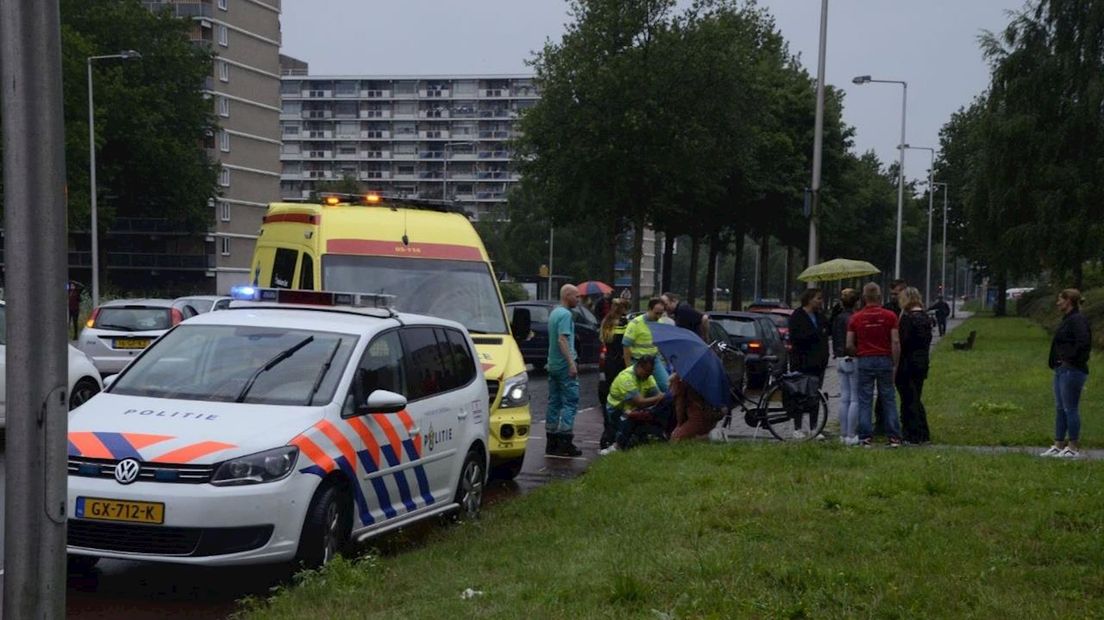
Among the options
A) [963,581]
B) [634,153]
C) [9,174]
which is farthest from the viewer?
[634,153]

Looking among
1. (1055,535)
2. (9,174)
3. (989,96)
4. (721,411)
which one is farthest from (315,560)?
(989,96)

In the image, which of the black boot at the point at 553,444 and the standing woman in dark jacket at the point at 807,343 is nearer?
the black boot at the point at 553,444

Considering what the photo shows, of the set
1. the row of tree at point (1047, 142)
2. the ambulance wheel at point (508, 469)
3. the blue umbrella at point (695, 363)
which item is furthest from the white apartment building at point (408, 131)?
the ambulance wheel at point (508, 469)

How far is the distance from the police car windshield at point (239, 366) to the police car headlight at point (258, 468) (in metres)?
0.74

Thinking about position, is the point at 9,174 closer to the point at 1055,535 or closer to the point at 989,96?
the point at 1055,535

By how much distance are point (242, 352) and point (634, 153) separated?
36.6 metres

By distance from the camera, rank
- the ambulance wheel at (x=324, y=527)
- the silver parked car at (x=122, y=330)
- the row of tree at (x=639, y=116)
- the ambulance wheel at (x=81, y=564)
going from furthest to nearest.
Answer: the row of tree at (x=639, y=116) < the silver parked car at (x=122, y=330) < the ambulance wheel at (x=81, y=564) < the ambulance wheel at (x=324, y=527)

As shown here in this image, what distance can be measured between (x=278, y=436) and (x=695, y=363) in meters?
7.23

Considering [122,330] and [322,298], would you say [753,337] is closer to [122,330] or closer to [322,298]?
[122,330]

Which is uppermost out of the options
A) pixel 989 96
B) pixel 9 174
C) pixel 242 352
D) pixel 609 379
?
pixel 989 96

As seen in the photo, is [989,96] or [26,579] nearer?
[26,579]

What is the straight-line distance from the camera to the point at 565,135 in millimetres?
44688

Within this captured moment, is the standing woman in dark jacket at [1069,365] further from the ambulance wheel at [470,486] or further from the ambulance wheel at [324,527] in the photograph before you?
the ambulance wheel at [324,527]

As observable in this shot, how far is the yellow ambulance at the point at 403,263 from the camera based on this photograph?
12602 millimetres
